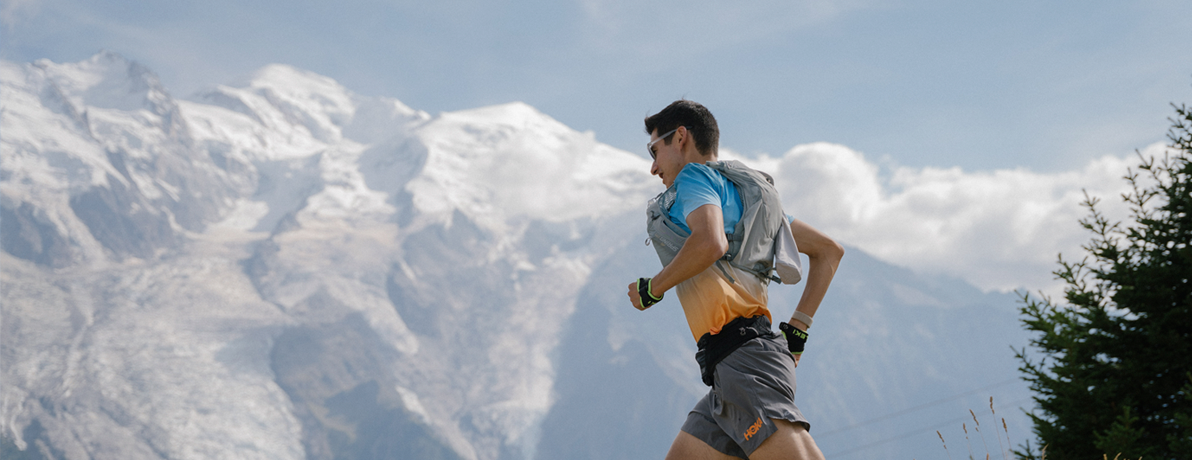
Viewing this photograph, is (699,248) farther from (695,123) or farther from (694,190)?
(695,123)

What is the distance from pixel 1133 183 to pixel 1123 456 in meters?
3.45

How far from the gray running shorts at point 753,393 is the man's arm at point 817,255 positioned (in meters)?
0.46

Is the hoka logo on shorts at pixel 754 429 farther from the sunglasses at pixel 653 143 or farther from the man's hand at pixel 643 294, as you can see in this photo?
the sunglasses at pixel 653 143

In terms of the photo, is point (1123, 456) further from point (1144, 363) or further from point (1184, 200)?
point (1184, 200)

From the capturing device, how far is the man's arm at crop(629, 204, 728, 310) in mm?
2707

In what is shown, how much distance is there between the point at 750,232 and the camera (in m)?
3.00

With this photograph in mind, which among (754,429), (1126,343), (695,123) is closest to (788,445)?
(754,429)

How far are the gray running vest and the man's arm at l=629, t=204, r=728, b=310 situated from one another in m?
0.20

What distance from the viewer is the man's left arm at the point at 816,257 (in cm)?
334

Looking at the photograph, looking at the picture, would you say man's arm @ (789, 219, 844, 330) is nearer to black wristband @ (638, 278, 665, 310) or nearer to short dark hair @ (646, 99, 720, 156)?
short dark hair @ (646, 99, 720, 156)

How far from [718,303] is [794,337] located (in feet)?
1.77

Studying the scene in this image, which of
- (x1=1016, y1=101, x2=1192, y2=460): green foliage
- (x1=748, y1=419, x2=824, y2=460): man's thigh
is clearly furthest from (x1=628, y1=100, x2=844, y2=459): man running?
(x1=1016, y1=101, x2=1192, y2=460): green foliage

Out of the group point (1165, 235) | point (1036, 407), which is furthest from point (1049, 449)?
point (1165, 235)

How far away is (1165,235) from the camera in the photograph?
28.0ft
